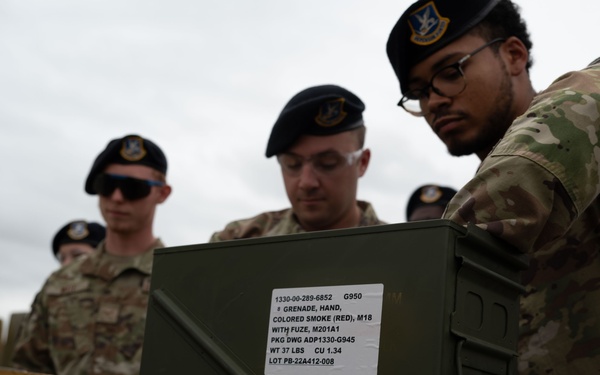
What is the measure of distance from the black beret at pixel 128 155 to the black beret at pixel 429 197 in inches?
86.1

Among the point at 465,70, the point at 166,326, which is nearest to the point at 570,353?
the point at 465,70

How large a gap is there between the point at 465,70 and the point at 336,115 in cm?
143

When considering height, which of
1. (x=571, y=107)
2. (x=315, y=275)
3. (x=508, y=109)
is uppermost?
(x=508, y=109)

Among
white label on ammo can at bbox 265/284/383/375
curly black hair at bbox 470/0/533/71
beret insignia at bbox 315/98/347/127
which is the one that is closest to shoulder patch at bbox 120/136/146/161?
beret insignia at bbox 315/98/347/127

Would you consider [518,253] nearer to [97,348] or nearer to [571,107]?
[571,107]

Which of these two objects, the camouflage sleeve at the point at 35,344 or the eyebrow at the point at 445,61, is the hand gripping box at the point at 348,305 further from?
the camouflage sleeve at the point at 35,344

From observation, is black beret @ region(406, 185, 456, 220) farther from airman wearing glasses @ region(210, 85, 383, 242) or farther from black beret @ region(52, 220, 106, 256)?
black beret @ region(52, 220, 106, 256)

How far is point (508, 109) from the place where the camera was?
2.53 metres

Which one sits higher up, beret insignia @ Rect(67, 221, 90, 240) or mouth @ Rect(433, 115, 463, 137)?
beret insignia @ Rect(67, 221, 90, 240)

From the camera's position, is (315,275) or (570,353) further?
(570,353)

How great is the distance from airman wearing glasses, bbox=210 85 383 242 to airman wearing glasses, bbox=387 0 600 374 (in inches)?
42.8

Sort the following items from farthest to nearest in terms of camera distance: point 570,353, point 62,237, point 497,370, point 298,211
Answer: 1. point 62,237
2. point 298,211
3. point 570,353
4. point 497,370

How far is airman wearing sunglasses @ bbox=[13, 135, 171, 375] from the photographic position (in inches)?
199

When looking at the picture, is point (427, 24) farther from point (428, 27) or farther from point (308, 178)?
point (308, 178)
